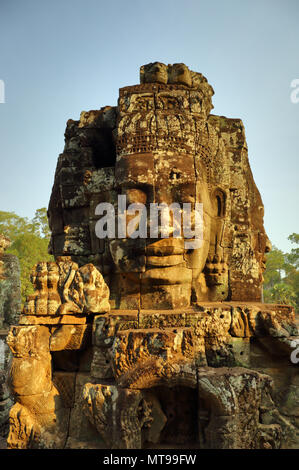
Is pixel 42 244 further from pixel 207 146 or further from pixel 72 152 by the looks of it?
pixel 207 146

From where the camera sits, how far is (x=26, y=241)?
19438 millimetres

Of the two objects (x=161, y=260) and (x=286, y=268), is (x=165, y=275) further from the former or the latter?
(x=286, y=268)

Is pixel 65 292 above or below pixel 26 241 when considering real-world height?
below

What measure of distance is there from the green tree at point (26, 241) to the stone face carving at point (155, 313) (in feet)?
38.3

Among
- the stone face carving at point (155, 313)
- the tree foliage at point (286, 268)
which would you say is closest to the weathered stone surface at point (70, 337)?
the stone face carving at point (155, 313)

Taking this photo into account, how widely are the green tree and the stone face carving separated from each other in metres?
11.7

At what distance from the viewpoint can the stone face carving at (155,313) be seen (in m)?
3.30

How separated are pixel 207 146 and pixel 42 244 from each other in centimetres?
1643

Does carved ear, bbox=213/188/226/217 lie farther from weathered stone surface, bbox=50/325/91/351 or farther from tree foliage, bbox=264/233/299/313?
tree foliage, bbox=264/233/299/313

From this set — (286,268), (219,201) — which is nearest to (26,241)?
(219,201)

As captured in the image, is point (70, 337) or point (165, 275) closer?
point (70, 337)

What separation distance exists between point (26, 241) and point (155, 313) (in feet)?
55.7

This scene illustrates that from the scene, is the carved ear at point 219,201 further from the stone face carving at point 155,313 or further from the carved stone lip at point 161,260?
the carved stone lip at point 161,260

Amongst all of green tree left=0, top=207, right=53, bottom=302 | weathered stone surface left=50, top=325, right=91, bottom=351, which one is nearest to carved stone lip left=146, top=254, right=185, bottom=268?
weathered stone surface left=50, top=325, right=91, bottom=351
